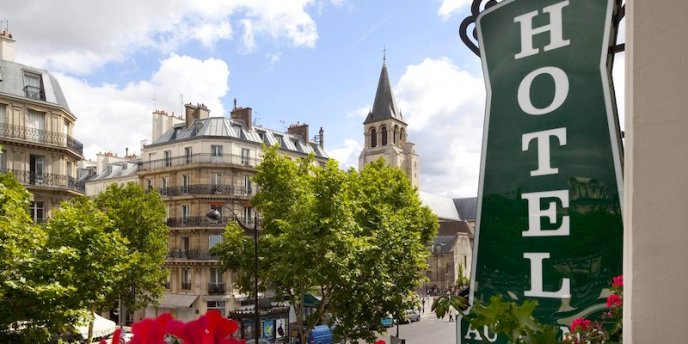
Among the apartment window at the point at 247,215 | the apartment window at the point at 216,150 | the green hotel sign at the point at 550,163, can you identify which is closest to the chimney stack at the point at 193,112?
the apartment window at the point at 216,150

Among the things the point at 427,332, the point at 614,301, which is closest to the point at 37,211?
the point at 427,332

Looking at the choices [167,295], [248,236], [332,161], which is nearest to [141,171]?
[167,295]

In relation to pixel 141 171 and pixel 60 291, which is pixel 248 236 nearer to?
pixel 60 291

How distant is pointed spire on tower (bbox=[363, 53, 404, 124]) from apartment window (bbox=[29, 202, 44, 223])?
60.9 metres

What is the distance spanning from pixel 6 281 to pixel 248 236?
39.6 feet

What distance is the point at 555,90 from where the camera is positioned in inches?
136

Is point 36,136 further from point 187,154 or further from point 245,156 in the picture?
point 245,156

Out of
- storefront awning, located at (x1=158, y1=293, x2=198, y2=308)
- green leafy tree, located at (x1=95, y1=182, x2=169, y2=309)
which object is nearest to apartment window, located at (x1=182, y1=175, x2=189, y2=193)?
green leafy tree, located at (x1=95, y1=182, x2=169, y2=309)

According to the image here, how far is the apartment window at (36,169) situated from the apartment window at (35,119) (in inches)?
63.1

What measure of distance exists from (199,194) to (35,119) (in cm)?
1186

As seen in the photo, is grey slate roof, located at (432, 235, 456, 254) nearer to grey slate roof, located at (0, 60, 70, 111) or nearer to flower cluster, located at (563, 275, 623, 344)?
grey slate roof, located at (0, 60, 70, 111)

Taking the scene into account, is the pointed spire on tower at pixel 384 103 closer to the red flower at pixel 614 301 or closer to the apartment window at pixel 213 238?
the apartment window at pixel 213 238

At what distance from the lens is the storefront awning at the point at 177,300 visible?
35.5m

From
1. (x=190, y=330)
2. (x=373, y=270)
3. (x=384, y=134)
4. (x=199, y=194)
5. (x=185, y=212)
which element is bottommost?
(x=373, y=270)
